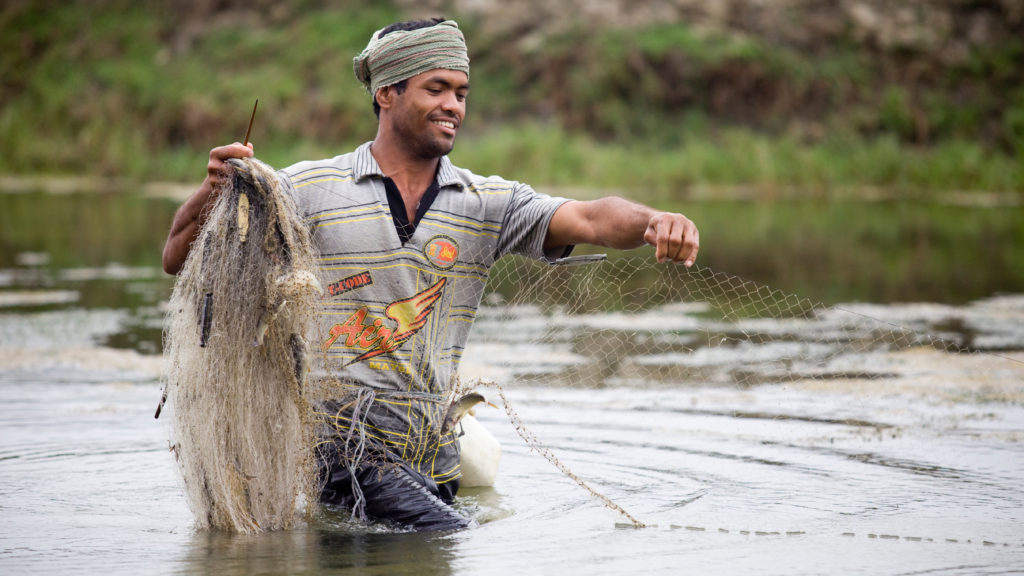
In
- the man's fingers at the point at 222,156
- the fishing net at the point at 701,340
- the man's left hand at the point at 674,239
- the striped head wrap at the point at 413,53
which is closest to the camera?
the man's left hand at the point at 674,239

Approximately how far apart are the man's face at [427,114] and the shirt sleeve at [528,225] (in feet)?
1.09

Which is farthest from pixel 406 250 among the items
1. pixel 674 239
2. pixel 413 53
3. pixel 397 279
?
pixel 674 239

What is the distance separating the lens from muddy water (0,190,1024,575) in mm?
4555

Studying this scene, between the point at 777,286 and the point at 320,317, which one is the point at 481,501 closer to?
the point at 320,317

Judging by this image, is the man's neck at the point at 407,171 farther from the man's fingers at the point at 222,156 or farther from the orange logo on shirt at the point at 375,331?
the man's fingers at the point at 222,156

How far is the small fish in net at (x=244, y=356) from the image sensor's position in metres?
4.54

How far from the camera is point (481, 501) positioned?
5453mm

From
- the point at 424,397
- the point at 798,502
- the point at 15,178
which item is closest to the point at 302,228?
the point at 424,397

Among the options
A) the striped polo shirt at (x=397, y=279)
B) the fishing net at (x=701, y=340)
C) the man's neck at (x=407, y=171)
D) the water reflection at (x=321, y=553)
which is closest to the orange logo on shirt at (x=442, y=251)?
the striped polo shirt at (x=397, y=279)

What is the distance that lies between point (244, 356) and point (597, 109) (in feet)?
87.0

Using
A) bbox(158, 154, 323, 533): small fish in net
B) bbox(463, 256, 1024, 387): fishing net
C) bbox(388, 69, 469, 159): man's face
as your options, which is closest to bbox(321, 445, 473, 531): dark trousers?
bbox(158, 154, 323, 533): small fish in net

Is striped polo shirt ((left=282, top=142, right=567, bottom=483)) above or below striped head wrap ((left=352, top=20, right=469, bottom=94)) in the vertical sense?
below

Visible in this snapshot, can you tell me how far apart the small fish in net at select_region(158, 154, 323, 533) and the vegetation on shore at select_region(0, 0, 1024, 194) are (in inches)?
772

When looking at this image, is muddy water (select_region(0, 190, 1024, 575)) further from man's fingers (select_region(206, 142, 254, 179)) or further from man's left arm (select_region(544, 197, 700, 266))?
man's fingers (select_region(206, 142, 254, 179))
